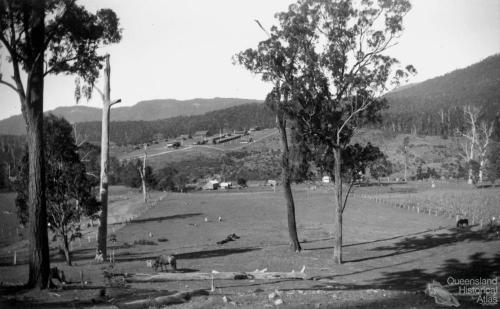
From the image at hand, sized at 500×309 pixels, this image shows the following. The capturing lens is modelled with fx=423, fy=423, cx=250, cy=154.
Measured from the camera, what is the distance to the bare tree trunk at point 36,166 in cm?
1402

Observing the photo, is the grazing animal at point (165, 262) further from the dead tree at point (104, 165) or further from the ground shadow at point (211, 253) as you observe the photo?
the ground shadow at point (211, 253)

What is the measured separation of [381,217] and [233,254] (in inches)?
1076

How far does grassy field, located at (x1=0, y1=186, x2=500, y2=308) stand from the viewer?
13961 millimetres

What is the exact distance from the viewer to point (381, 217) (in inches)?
1961

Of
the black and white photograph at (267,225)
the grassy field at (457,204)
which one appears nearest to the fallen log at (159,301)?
the black and white photograph at (267,225)

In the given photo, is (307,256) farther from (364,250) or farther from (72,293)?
(72,293)

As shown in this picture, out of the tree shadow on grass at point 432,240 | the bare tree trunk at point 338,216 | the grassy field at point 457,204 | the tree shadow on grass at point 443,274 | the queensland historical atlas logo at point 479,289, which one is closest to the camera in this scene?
the queensland historical atlas logo at point 479,289

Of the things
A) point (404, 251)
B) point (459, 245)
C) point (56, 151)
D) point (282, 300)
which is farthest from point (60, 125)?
point (459, 245)

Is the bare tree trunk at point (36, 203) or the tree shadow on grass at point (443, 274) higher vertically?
the bare tree trunk at point (36, 203)

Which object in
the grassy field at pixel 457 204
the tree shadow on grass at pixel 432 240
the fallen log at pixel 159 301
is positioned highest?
the fallen log at pixel 159 301

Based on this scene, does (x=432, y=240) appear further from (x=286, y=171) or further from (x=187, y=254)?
(x=187, y=254)

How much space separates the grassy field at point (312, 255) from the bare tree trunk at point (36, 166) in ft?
4.89

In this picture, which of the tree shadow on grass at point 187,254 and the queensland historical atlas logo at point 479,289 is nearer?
the queensland historical atlas logo at point 479,289

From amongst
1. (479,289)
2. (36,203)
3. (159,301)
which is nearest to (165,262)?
(36,203)
